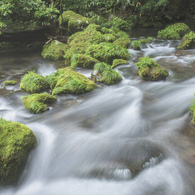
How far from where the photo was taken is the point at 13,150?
296 centimetres

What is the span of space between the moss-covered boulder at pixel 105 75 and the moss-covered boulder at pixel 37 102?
197 centimetres

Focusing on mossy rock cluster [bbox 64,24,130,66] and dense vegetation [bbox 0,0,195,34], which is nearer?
mossy rock cluster [bbox 64,24,130,66]

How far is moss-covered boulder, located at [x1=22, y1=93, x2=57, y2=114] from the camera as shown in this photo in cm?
486

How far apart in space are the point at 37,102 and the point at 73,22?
26.7ft

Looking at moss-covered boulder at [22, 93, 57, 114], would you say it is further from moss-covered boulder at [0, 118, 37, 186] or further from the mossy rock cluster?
the mossy rock cluster

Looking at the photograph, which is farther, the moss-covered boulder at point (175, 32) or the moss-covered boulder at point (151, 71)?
the moss-covered boulder at point (175, 32)

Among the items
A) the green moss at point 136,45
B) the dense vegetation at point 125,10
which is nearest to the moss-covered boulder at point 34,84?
the green moss at point 136,45

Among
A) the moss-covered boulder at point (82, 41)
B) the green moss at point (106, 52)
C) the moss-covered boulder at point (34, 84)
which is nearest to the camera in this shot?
the moss-covered boulder at point (34, 84)

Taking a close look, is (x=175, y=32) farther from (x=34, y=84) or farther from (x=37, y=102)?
(x=37, y=102)

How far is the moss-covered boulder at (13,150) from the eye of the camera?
2.87 metres

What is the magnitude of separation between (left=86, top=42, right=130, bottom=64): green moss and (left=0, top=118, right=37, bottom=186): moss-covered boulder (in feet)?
18.3

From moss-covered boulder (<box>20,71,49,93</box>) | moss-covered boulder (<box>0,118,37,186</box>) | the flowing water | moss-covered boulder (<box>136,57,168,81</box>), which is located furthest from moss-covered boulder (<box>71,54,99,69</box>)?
moss-covered boulder (<box>0,118,37,186</box>)

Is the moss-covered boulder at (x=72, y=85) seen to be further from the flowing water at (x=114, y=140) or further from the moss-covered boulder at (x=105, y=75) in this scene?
the moss-covered boulder at (x=105, y=75)

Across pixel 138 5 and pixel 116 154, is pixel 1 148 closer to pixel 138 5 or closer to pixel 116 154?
pixel 116 154
